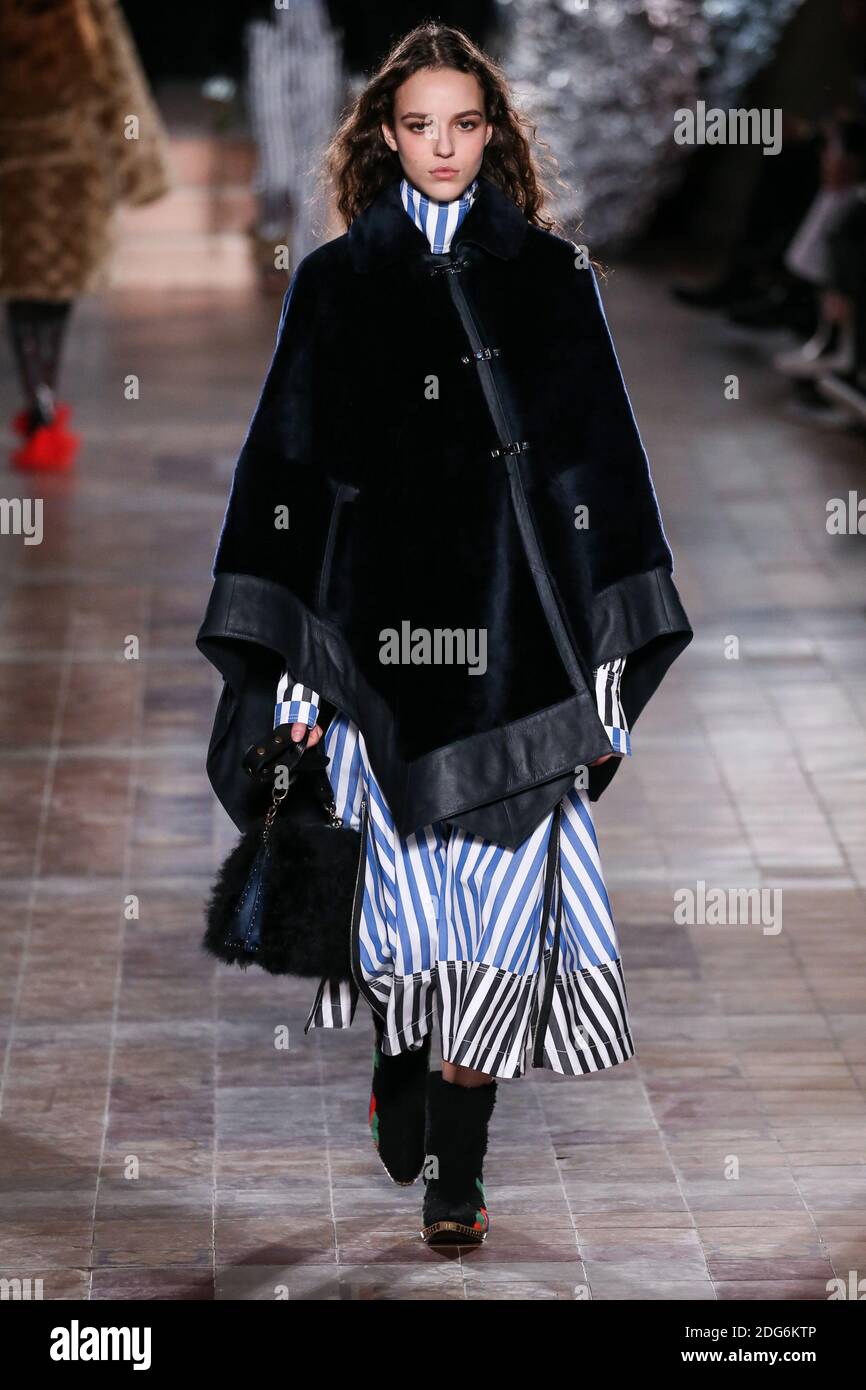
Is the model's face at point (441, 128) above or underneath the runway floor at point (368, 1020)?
above

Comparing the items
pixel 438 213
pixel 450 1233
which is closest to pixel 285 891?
pixel 450 1233

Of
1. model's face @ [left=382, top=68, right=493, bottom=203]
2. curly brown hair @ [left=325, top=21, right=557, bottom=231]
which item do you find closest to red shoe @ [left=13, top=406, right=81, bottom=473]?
curly brown hair @ [left=325, top=21, right=557, bottom=231]

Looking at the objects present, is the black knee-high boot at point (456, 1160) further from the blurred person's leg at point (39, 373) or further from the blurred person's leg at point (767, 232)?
the blurred person's leg at point (767, 232)

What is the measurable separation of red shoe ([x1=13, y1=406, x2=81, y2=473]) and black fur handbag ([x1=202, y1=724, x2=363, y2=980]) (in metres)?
5.13


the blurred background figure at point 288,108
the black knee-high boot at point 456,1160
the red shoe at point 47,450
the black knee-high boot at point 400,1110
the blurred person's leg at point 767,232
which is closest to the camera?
the black knee-high boot at point 456,1160

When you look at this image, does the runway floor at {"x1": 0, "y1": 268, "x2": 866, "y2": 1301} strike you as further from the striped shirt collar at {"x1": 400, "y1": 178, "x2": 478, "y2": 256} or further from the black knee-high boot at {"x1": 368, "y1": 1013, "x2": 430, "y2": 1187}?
the striped shirt collar at {"x1": 400, "y1": 178, "x2": 478, "y2": 256}

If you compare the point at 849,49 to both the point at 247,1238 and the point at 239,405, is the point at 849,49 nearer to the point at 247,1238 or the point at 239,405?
the point at 239,405

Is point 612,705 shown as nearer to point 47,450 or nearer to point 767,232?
point 47,450

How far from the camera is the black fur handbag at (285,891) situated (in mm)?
3037

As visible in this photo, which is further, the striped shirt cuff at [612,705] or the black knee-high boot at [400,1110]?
the black knee-high boot at [400,1110]

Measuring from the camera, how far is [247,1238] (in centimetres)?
322

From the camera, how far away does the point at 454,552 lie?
296cm

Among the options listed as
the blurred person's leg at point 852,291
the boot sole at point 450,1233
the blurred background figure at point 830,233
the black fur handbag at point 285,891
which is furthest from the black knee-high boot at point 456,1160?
the blurred background figure at point 830,233

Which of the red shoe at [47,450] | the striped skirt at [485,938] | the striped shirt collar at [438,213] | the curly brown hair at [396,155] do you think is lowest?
the red shoe at [47,450]
